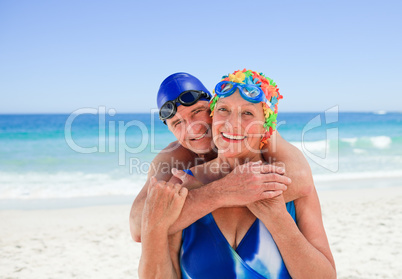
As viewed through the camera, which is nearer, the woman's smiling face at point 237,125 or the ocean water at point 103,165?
the woman's smiling face at point 237,125

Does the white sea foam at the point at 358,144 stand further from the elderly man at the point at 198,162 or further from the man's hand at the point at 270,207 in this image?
Answer: the man's hand at the point at 270,207

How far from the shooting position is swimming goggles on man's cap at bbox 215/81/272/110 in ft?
7.26

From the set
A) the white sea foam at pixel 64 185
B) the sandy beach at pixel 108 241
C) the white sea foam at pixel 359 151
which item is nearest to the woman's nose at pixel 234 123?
the sandy beach at pixel 108 241

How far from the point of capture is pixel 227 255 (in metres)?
2.13

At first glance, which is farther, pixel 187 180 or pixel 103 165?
pixel 103 165

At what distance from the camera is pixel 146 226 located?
2010 mm

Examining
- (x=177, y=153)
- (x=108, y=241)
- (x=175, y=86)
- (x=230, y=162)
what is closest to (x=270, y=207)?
(x=230, y=162)

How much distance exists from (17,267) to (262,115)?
222 inches

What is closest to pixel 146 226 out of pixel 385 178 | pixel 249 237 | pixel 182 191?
pixel 182 191

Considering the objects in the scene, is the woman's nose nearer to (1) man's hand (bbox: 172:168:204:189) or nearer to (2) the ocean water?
(1) man's hand (bbox: 172:168:204:189)

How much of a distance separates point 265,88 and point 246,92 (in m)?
0.16

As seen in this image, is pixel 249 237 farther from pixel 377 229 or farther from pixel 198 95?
pixel 377 229

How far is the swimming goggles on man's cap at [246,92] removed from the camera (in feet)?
7.26

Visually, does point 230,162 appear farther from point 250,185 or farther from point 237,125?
point 250,185
